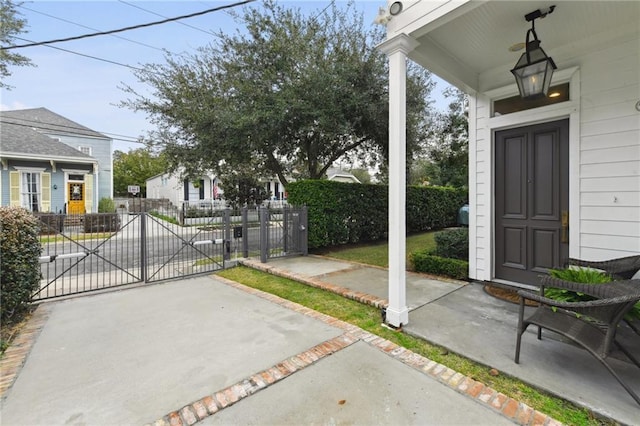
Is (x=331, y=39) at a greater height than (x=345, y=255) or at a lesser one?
greater

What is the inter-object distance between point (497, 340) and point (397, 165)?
197 cm

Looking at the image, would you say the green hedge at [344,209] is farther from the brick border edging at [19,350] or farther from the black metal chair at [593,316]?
the black metal chair at [593,316]

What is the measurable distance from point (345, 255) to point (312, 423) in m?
5.46

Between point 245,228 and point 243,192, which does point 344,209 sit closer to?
point 245,228

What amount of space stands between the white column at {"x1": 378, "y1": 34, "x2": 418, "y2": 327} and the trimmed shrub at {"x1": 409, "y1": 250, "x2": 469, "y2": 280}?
204 centimetres

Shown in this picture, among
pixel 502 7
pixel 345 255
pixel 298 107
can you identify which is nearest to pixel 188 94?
pixel 298 107

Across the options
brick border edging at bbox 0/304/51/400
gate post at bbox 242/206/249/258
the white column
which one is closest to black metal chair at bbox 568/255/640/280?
the white column

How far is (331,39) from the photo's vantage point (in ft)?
24.7

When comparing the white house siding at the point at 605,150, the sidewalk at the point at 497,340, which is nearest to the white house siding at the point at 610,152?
the white house siding at the point at 605,150

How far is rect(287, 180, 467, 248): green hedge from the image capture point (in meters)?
7.39

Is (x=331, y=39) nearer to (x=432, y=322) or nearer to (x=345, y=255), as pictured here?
(x=345, y=255)

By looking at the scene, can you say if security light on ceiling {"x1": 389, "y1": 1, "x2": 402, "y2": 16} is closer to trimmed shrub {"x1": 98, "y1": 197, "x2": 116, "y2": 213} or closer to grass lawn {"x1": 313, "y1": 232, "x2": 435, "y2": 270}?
grass lawn {"x1": 313, "y1": 232, "x2": 435, "y2": 270}

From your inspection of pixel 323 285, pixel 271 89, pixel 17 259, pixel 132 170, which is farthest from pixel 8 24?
pixel 132 170

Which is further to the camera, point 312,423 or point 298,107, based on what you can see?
point 298,107
